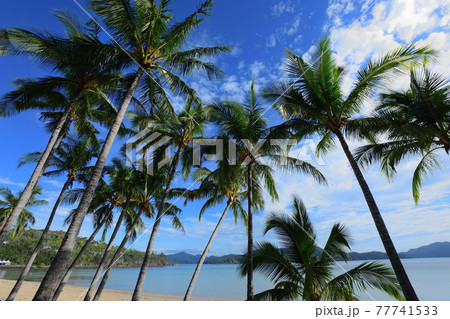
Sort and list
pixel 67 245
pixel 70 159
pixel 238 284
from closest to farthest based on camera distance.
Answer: pixel 67 245 < pixel 70 159 < pixel 238 284

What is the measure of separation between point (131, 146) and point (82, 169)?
12.8ft

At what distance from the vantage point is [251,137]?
955 centimetres

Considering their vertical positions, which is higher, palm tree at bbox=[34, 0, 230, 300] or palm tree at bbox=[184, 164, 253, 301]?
palm tree at bbox=[34, 0, 230, 300]

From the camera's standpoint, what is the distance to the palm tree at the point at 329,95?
21.3 ft

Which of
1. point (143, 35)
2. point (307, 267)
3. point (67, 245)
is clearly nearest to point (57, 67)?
point (143, 35)

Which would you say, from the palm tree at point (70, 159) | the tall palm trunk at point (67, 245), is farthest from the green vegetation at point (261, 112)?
the palm tree at point (70, 159)

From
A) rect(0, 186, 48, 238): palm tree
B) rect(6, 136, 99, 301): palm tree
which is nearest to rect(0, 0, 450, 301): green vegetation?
rect(6, 136, 99, 301): palm tree

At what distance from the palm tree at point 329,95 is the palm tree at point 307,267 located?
1.45 m

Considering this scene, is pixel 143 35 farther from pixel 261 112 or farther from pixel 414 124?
pixel 414 124

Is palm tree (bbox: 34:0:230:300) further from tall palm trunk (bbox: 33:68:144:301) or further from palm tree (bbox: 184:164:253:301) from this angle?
palm tree (bbox: 184:164:253:301)

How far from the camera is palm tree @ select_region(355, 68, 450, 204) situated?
759 cm

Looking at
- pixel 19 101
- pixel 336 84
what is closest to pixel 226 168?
pixel 336 84

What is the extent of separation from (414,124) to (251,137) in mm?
5551

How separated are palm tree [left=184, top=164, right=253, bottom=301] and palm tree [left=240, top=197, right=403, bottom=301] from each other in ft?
7.61
